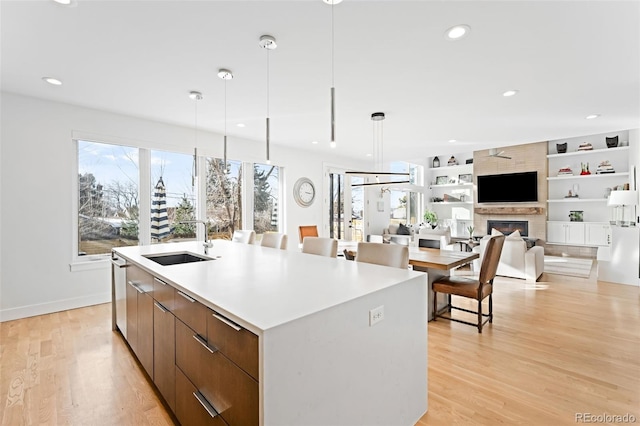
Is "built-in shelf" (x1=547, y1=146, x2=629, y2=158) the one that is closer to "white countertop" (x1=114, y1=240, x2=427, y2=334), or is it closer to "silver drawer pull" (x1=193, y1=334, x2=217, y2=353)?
"white countertop" (x1=114, y1=240, x2=427, y2=334)

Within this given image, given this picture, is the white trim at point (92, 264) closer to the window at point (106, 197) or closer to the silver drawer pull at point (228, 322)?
the window at point (106, 197)

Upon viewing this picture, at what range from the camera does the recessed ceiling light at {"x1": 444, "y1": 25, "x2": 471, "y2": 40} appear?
2252mm

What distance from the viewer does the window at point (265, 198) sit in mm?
5926

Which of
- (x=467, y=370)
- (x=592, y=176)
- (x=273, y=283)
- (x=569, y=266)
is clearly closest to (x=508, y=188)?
(x=592, y=176)

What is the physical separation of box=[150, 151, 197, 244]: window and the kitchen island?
2.78 meters

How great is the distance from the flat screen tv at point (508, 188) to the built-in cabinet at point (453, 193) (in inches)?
24.8

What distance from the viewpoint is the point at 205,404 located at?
133 centimetres

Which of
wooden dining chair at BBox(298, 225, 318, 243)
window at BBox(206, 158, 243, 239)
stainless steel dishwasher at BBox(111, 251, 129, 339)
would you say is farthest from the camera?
wooden dining chair at BBox(298, 225, 318, 243)

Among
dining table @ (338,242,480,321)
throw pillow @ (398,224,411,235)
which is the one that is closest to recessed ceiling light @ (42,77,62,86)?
dining table @ (338,242,480,321)

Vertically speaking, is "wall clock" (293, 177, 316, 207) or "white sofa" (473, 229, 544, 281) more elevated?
"wall clock" (293, 177, 316, 207)

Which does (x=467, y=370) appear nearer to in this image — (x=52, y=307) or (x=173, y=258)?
(x=173, y=258)

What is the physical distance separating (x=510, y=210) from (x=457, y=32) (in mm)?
7120

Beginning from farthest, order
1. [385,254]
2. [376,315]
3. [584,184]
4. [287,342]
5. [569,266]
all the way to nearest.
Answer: [584,184]
[569,266]
[385,254]
[376,315]
[287,342]

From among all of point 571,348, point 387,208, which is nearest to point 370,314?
point 571,348
